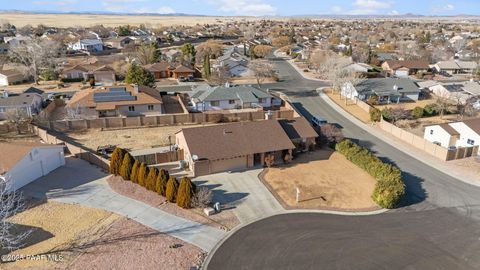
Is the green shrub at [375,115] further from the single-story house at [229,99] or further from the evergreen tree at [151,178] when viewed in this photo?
the evergreen tree at [151,178]

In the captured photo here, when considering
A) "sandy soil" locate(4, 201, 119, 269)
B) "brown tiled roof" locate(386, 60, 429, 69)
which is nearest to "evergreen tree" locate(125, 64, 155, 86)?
"sandy soil" locate(4, 201, 119, 269)

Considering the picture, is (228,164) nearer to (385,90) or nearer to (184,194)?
(184,194)

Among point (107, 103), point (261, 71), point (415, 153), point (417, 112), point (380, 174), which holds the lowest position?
point (415, 153)

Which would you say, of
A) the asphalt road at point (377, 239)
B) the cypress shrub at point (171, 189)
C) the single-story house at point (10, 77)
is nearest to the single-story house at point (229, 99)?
the cypress shrub at point (171, 189)

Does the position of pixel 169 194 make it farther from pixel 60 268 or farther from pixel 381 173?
pixel 381 173

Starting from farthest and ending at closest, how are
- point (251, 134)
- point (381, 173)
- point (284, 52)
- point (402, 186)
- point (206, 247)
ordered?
point (284, 52), point (251, 134), point (381, 173), point (402, 186), point (206, 247)

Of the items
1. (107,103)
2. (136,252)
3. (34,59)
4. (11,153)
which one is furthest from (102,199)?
(34,59)

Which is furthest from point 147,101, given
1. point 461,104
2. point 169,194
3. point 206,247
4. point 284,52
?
point 284,52
